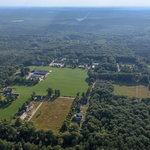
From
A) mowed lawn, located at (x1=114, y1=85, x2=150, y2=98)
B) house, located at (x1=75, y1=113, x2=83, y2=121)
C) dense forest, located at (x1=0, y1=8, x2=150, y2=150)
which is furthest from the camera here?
mowed lawn, located at (x1=114, y1=85, x2=150, y2=98)

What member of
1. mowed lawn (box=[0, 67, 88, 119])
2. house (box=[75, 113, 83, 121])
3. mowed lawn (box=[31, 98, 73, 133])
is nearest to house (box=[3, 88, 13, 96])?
mowed lawn (box=[0, 67, 88, 119])

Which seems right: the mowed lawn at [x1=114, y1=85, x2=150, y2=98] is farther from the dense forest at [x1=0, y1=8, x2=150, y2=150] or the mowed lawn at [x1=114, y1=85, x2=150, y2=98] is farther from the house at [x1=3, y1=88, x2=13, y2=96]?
the house at [x1=3, y1=88, x2=13, y2=96]

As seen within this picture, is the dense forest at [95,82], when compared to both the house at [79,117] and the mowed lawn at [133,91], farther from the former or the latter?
the mowed lawn at [133,91]

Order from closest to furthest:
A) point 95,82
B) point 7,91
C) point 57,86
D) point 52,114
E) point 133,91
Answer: point 52,114 → point 7,91 → point 133,91 → point 57,86 → point 95,82

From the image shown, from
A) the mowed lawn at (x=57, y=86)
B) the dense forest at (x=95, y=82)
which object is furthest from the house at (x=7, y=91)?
the dense forest at (x=95, y=82)

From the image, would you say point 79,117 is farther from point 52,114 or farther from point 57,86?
point 57,86

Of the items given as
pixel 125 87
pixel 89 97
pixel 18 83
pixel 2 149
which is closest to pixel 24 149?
pixel 2 149

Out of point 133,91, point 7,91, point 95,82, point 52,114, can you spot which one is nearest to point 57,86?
point 95,82
